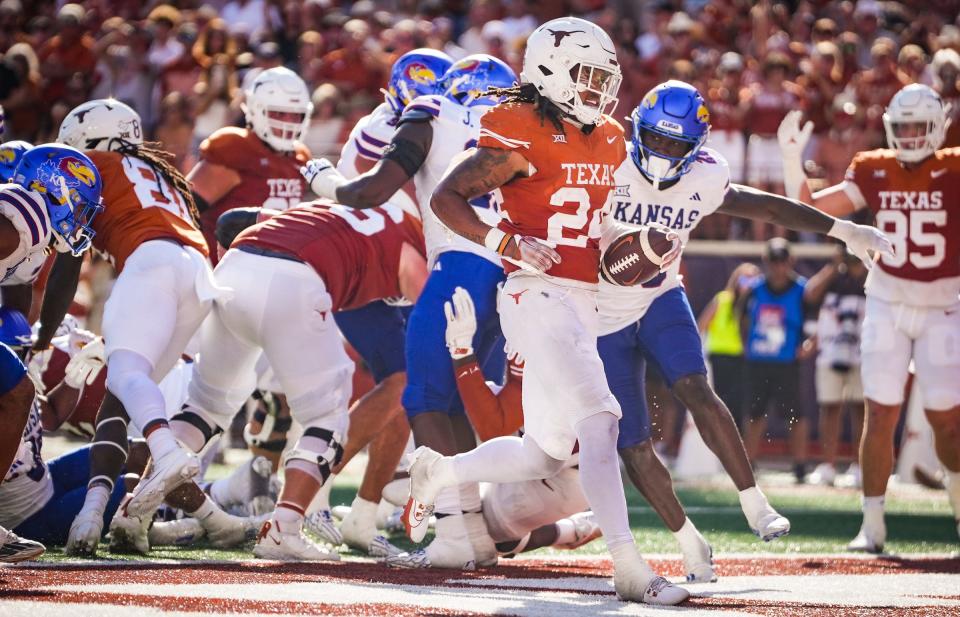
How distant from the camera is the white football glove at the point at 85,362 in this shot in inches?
227

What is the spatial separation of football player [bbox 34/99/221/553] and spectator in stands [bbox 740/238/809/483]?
6589 millimetres

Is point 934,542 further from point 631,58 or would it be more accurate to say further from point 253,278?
point 631,58

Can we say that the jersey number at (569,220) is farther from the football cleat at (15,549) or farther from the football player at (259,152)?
the football player at (259,152)

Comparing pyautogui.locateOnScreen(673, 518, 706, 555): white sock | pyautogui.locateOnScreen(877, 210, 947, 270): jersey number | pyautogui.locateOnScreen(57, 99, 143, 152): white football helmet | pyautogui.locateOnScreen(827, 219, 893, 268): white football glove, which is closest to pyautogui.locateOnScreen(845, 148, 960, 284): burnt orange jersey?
pyautogui.locateOnScreen(877, 210, 947, 270): jersey number

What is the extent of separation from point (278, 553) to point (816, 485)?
6479 mm

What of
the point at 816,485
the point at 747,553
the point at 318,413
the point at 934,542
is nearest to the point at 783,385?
the point at 816,485

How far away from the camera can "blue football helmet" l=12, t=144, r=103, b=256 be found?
529 centimetres

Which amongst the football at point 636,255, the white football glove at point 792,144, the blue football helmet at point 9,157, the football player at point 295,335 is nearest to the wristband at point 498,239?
the football at point 636,255

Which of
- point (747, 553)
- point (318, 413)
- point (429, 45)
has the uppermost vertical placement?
point (429, 45)

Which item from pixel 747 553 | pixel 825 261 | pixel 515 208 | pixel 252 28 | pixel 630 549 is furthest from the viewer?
pixel 252 28

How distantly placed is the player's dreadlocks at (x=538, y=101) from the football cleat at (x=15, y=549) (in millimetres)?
2131

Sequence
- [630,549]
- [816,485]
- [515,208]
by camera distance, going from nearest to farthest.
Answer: [630,549] → [515,208] → [816,485]

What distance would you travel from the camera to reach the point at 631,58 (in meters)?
13.7

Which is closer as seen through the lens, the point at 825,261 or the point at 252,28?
the point at 825,261
